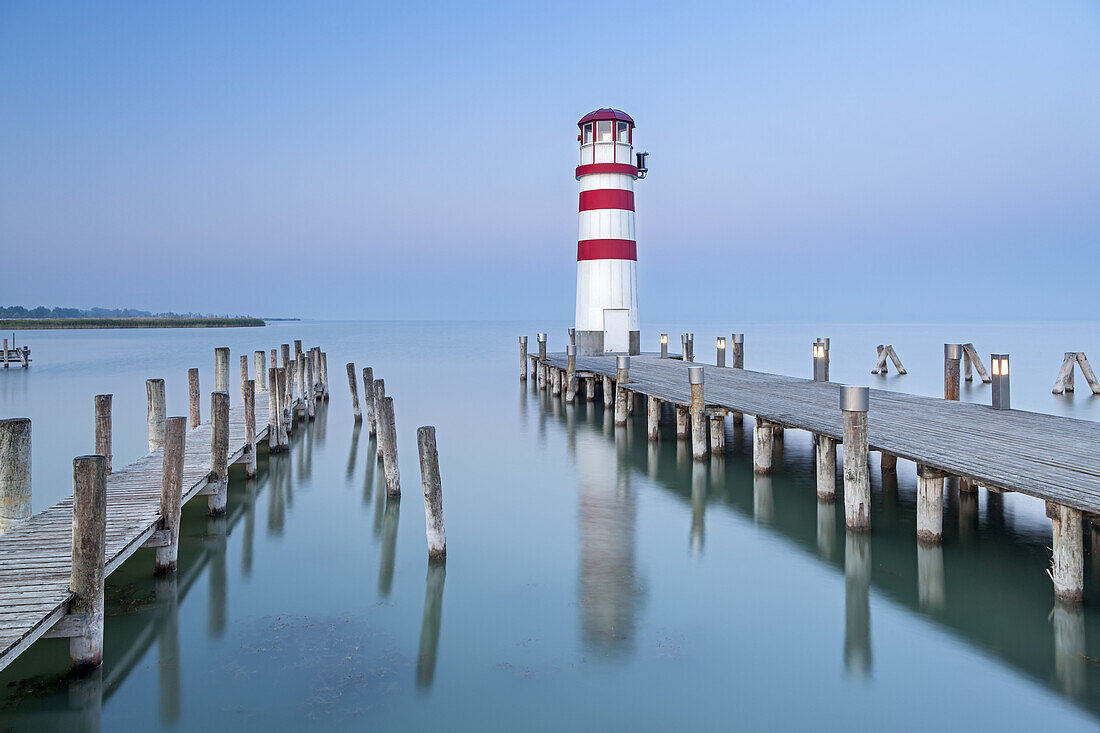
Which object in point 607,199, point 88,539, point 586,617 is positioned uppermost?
point 607,199

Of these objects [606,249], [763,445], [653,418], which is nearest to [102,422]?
[763,445]

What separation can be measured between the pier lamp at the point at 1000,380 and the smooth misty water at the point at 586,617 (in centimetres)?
149

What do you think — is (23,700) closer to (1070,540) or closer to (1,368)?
(1070,540)

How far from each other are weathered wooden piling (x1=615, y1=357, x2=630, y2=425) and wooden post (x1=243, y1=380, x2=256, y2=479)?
277 inches

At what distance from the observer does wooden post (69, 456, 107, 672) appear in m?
4.97

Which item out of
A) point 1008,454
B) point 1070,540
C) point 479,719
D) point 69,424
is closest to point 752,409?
point 1008,454

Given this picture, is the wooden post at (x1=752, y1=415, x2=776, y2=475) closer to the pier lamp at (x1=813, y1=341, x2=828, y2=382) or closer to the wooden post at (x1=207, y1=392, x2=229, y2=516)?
the pier lamp at (x1=813, y1=341, x2=828, y2=382)

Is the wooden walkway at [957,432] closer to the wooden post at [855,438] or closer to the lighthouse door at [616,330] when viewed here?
the wooden post at [855,438]

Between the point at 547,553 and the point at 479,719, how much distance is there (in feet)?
11.3

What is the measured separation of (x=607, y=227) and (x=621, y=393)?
6.97m

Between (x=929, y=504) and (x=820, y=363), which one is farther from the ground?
(x=820, y=363)

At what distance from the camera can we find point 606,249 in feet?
70.4

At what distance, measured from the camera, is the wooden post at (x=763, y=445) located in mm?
10703

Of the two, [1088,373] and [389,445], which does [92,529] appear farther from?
[1088,373]
